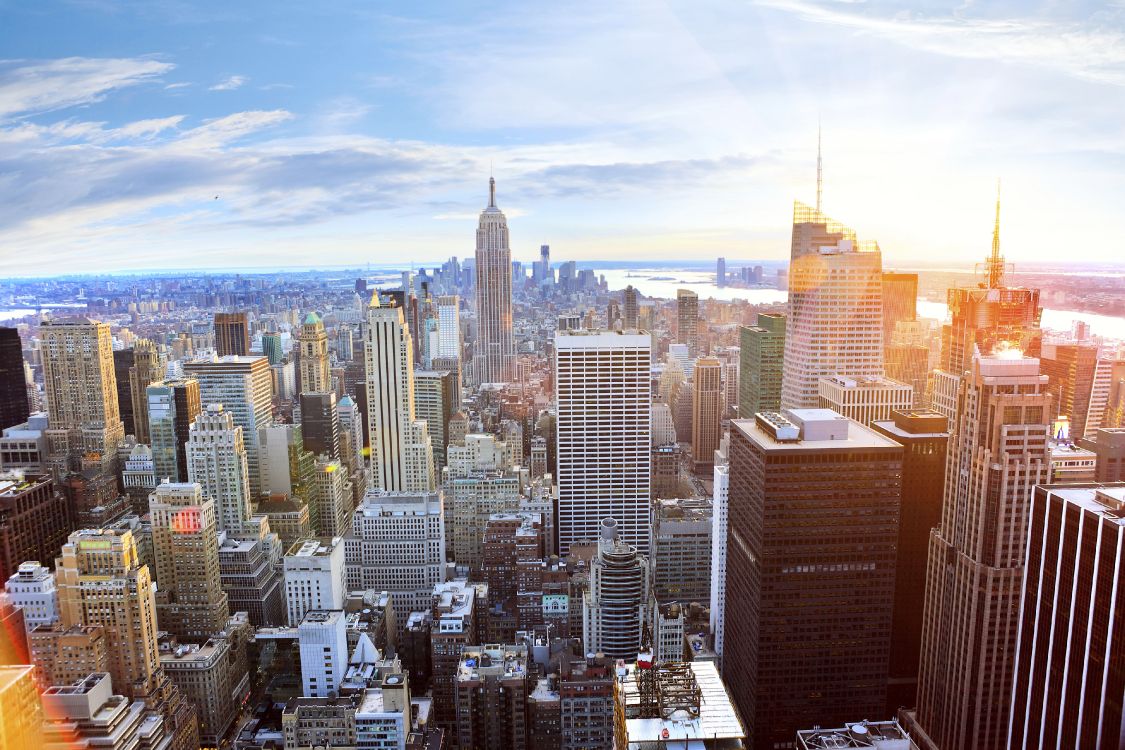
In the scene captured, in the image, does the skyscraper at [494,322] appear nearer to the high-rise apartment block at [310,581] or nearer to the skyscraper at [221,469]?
the skyscraper at [221,469]

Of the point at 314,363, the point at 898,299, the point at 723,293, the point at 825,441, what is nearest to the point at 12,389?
the point at 314,363

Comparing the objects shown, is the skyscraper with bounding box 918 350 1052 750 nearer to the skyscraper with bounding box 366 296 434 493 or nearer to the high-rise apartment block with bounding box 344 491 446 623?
the high-rise apartment block with bounding box 344 491 446 623

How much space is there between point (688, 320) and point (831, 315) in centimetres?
708

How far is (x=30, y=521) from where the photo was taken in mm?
17438

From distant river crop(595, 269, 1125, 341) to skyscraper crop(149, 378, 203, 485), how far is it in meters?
14.2

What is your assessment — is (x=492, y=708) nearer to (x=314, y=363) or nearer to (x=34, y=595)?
(x=34, y=595)

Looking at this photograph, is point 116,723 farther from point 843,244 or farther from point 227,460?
point 843,244

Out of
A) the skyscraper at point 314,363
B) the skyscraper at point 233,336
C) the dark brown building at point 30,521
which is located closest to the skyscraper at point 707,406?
the skyscraper at point 314,363

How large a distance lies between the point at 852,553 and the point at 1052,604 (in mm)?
3589

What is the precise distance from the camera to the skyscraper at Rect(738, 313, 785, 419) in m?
22.2

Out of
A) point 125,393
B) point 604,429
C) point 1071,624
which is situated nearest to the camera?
point 1071,624

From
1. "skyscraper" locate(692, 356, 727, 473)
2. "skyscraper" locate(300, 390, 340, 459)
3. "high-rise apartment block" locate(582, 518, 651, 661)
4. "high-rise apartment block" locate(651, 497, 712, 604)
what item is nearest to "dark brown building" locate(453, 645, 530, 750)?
"high-rise apartment block" locate(582, 518, 651, 661)

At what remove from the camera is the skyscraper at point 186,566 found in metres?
16.1

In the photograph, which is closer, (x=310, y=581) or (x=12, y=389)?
(x=310, y=581)
